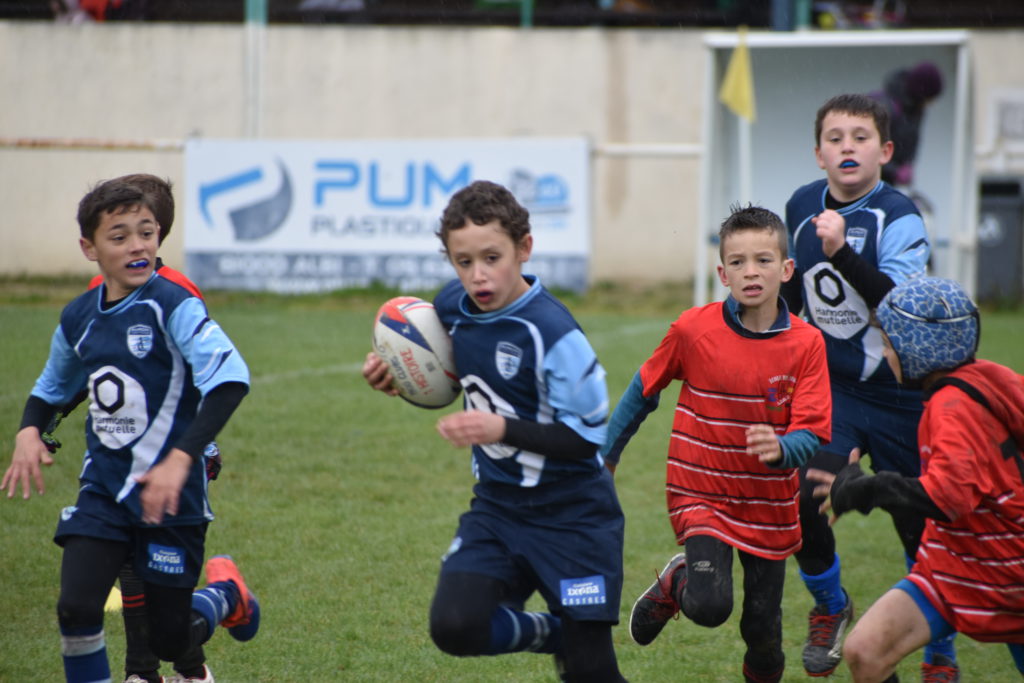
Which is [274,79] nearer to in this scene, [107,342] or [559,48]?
[559,48]

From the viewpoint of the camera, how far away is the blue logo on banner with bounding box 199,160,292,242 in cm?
1491

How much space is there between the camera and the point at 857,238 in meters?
4.79

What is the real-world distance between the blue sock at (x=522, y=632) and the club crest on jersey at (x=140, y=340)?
1.35 meters

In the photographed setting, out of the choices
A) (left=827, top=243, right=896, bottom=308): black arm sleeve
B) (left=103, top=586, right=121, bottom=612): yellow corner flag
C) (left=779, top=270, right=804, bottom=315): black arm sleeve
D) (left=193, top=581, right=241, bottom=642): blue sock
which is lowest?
(left=103, top=586, right=121, bottom=612): yellow corner flag

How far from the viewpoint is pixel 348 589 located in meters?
5.57

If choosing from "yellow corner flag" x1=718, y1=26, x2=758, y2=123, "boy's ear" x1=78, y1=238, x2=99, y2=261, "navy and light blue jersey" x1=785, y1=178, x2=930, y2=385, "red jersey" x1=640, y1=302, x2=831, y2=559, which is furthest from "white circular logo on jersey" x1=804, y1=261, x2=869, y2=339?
"yellow corner flag" x1=718, y1=26, x2=758, y2=123

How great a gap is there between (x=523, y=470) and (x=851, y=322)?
1682mm

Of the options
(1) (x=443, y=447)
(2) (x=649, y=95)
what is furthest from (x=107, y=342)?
(2) (x=649, y=95)

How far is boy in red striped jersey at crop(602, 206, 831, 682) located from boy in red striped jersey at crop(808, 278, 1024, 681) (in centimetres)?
53

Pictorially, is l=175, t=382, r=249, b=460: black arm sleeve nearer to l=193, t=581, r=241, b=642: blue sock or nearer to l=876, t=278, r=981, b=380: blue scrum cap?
l=193, t=581, r=241, b=642: blue sock

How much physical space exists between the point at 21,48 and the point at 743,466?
1680 centimetres

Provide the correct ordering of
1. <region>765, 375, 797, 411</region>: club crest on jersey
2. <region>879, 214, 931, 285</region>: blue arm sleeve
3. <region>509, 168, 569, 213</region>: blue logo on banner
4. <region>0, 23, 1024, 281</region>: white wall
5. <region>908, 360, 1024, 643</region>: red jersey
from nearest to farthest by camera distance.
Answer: <region>908, 360, 1024, 643</region>: red jersey, <region>765, 375, 797, 411</region>: club crest on jersey, <region>879, 214, 931, 285</region>: blue arm sleeve, <region>509, 168, 569, 213</region>: blue logo on banner, <region>0, 23, 1024, 281</region>: white wall

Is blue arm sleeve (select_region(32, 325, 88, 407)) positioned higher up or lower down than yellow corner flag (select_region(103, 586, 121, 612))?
higher up

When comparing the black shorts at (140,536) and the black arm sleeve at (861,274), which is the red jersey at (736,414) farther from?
the black shorts at (140,536)
